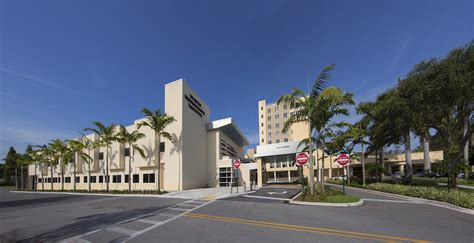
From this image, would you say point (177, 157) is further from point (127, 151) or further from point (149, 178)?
point (127, 151)

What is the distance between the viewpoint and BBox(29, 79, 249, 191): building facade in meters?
27.9

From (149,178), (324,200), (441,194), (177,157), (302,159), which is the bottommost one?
(149,178)

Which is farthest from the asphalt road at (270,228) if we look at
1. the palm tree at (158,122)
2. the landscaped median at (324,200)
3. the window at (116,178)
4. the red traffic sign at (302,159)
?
the window at (116,178)

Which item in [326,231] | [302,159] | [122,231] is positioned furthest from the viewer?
[302,159]

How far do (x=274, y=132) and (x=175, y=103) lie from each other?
58.8 m

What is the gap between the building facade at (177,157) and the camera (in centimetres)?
2788

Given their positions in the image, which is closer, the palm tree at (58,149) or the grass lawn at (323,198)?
the grass lawn at (323,198)

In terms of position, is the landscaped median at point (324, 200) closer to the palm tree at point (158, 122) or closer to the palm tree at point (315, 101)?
the palm tree at point (315, 101)

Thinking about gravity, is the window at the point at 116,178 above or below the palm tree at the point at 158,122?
below

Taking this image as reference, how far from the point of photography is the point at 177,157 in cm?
2748

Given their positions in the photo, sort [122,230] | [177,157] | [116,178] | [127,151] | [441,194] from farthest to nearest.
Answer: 1. [116,178]
2. [127,151]
3. [177,157]
4. [441,194]
5. [122,230]

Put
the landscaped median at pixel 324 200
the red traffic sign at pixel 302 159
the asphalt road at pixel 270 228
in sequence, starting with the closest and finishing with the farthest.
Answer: the asphalt road at pixel 270 228 < the landscaped median at pixel 324 200 < the red traffic sign at pixel 302 159

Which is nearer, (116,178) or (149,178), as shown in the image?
(149,178)

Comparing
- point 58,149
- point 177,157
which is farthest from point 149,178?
point 58,149
